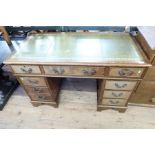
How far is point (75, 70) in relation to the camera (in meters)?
1.03

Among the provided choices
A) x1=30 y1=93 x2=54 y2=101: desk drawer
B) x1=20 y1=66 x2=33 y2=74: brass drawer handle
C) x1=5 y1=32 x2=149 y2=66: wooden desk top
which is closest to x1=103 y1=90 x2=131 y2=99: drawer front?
x1=5 y1=32 x2=149 y2=66: wooden desk top

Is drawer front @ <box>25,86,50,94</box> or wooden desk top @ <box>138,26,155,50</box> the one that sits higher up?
wooden desk top @ <box>138,26,155,50</box>

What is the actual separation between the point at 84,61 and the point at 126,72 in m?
0.30

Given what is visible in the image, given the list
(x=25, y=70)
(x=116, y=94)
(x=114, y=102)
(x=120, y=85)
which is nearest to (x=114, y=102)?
(x=114, y=102)

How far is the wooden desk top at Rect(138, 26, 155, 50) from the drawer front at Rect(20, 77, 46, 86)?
82 centimetres

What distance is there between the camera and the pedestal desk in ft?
3.24

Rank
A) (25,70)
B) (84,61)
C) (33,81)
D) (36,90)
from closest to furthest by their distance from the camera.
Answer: (84,61)
(25,70)
(33,81)
(36,90)

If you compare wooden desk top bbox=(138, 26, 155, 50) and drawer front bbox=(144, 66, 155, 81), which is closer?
wooden desk top bbox=(138, 26, 155, 50)

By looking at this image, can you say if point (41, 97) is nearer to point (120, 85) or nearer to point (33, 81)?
point (33, 81)

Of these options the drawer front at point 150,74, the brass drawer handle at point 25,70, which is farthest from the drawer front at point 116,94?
the brass drawer handle at point 25,70

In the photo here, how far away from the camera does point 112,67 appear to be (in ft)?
3.22

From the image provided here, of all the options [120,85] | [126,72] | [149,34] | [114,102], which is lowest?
[114,102]

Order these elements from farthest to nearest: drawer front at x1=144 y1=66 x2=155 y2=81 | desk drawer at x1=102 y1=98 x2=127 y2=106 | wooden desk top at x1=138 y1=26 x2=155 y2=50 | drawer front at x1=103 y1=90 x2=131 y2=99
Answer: desk drawer at x1=102 y1=98 x2=127 y2=106, drawer front at x1=103 y1=90 x2=131 y2=99, drawer front at x1=144 y1=66 x2=155 y2=81, wooden desk top at x1=138 y1=26 x2=155 y2=50

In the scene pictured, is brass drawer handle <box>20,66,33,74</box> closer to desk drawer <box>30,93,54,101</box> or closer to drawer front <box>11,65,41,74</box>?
drawer front <box>11,65,41,74</box>
